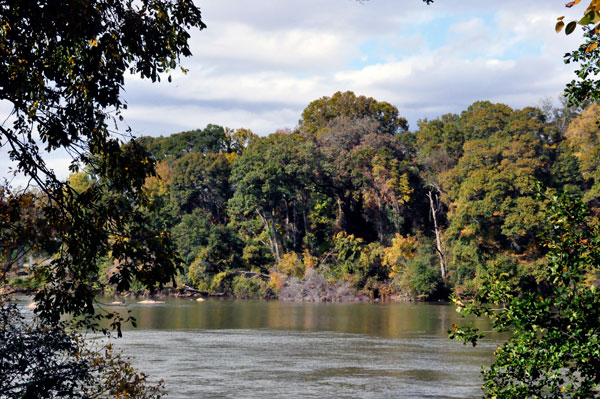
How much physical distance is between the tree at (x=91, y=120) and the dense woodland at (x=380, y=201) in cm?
3544

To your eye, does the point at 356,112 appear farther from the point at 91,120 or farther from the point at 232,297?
the point at 91,120

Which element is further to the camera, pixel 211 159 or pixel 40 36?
pixel 211 159

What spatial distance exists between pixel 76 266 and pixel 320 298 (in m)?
42.0

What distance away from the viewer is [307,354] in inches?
896

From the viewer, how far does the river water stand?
1692 cm

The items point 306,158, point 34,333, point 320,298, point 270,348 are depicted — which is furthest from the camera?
point 306,158

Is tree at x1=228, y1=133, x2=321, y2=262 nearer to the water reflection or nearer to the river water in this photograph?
the water reflection

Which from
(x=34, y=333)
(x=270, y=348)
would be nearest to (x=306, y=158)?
(x=270, y=348)

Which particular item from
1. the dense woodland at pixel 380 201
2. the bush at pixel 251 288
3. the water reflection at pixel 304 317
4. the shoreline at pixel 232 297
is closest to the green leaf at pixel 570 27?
the water reflection at pixel 304 317

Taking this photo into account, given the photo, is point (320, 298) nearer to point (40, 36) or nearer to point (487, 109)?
point (487, 109)

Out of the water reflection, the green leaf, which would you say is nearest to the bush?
the water reflection

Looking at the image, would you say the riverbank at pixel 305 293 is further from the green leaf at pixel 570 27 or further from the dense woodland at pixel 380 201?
the green leaf at pixel 570 27

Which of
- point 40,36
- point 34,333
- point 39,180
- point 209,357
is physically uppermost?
point 40,36

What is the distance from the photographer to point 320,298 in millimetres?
49688
